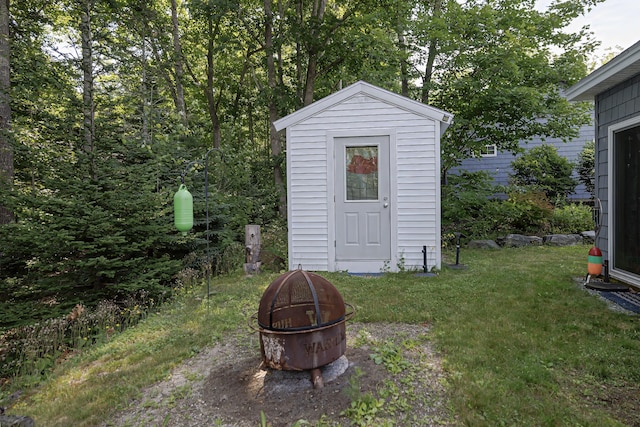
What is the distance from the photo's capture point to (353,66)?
12594 mm

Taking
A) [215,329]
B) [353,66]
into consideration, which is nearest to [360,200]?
[215,329]

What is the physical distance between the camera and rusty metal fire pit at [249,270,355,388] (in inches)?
100.0

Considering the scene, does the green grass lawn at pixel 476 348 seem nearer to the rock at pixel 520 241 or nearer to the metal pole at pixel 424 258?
the metal pole at pixel 424 258

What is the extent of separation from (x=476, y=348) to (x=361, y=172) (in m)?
3.72

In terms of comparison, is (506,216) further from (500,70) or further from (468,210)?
(500,70)

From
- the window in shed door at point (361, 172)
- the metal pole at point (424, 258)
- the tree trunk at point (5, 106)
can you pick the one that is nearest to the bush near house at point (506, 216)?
the metal pole at point (424, 258)

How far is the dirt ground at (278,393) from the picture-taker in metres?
2.28

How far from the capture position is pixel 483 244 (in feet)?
30.7

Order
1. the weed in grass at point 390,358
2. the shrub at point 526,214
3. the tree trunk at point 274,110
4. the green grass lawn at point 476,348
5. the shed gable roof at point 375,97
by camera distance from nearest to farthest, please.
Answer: the green grass lawn at point 476,348 → the weed in grass at point 390,358 → the shed gable roof at point 375,97 → the shrub at point 526,214 → the tree trunk at point 274,110

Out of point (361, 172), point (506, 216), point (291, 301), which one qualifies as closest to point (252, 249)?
point (361, 172)

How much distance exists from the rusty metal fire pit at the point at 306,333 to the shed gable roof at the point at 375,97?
13.6 feet

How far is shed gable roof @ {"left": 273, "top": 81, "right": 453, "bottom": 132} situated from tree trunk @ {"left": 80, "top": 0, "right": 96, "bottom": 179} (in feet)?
9.66

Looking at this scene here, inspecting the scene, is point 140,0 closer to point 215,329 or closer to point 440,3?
point 440,3

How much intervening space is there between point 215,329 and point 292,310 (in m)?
1.22
